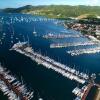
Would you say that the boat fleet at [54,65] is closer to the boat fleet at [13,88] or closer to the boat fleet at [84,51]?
the boat fleet at [84,51]

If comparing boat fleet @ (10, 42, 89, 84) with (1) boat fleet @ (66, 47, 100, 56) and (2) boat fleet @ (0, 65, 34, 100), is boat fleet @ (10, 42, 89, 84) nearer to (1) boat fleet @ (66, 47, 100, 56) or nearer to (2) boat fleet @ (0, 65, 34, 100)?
(1) boat fleet @ (66, 47, 100, 56)

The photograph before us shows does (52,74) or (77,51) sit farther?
(77,51)

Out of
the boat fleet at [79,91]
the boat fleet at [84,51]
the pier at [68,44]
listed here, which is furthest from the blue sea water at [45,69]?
the pier at [68,44]

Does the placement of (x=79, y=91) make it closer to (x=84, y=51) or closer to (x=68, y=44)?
(x=84, y=51)

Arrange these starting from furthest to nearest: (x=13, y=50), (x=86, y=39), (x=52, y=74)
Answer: (x=86, y=39)
(x=13, y=50)
(x=52, y=74)

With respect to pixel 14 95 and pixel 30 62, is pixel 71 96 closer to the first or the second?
pixel 14 95

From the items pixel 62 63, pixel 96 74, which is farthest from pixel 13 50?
pixel 96 74

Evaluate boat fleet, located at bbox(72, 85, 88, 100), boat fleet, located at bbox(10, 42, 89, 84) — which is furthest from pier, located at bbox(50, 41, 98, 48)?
boat fleet, located at bbox(72, 85, 88, 100)
